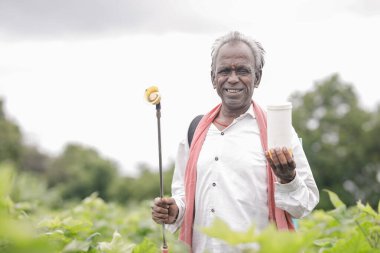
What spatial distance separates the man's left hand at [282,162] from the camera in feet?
8.55

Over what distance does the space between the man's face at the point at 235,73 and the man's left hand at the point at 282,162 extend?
0.58 metres

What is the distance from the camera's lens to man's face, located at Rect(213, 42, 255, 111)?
124 inches

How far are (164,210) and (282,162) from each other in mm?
744

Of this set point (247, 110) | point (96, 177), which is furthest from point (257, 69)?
point (96, 177)

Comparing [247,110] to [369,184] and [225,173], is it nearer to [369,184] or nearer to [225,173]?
[225,173]

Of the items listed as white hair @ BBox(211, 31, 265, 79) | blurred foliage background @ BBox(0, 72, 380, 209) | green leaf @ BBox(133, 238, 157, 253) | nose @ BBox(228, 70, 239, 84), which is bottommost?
blurred foliage background @ BBox(0, 72, 380, 209)

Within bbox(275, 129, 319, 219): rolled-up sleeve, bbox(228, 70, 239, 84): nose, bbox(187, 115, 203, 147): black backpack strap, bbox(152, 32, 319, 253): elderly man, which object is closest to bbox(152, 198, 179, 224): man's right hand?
bbox(152, 32, 319, 253): elderly man

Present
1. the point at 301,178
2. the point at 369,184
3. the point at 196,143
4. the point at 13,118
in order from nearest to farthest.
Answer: the point at 301,178 < the point at 196,143 < the point at 369,184 < the point at 13,118

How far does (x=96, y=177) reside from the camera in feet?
209

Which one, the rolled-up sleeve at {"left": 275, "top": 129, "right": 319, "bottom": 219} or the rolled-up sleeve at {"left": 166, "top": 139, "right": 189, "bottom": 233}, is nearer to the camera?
the rolled-up sleeve at {"left": 275, "top": 129, "right": 319, "bottom": 219}

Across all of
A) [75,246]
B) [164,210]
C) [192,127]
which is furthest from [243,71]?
[75,246]

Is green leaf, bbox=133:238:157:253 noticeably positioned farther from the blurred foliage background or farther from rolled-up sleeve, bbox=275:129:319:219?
the blurred foliage background

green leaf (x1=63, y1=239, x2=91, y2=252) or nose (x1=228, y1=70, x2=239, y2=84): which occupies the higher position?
nose (x1=228, y1=70, x2=239, y2=84)

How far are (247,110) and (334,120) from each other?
132ft
